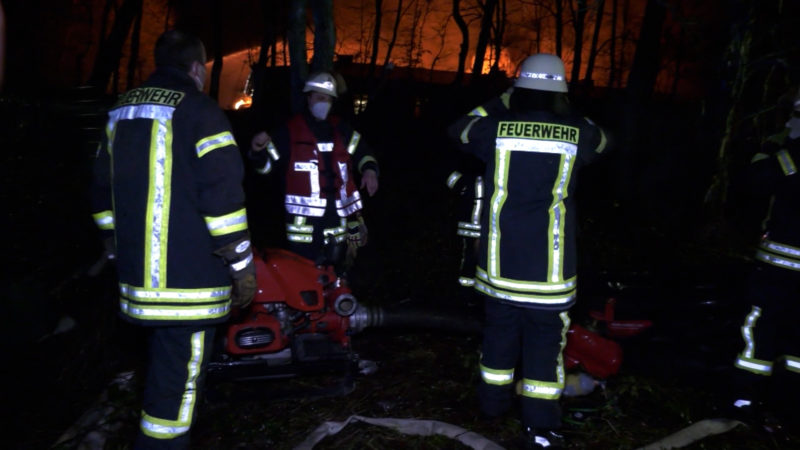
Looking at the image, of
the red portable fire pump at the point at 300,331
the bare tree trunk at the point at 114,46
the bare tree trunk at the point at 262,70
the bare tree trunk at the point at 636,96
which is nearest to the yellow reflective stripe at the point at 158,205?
the red portable fire pump at the point at 300,331

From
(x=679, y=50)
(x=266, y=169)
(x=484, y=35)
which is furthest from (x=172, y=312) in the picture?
(x=484, y=35)

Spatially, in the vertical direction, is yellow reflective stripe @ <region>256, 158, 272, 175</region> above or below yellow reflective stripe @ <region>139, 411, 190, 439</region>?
above

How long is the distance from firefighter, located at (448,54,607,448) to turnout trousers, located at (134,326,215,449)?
1.63 metres

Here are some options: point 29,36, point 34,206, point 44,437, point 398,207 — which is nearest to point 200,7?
point 29,36

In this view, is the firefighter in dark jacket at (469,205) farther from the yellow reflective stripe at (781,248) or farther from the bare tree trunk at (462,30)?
the bare tree trunk at (462,30)

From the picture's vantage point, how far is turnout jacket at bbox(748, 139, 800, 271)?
345 cm

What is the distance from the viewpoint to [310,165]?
4.28 m

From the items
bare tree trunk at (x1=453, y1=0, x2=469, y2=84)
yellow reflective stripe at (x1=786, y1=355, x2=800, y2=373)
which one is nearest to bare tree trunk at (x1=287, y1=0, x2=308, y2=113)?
yellow reflective stripe at (x1=786, y1=355, x2=800, y2=373)

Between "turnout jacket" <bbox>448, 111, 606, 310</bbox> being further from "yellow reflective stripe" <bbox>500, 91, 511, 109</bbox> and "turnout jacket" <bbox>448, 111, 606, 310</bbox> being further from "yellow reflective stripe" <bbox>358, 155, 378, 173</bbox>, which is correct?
"yellow reflective stripe" <bbox>358, 155, 378, 173</bbox>

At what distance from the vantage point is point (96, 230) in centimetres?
507

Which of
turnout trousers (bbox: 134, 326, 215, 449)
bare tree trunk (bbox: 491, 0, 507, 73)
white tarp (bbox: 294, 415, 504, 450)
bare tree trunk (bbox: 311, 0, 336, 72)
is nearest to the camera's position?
turnout trousers (bbox: 134, 326, 215, 449)

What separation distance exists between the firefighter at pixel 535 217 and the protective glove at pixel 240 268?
4.45 ft

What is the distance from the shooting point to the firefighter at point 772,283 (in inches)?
138

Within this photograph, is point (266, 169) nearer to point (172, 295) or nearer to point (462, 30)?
point (172, 295)
